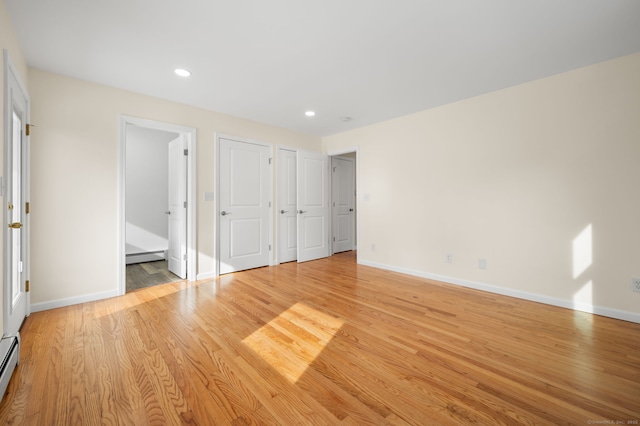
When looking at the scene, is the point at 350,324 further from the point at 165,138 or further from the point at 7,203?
the point at 165,138

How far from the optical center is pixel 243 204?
436 cm

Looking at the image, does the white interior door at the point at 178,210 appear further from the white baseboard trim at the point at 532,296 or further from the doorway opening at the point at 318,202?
the white baseboard trim at the point at 532,296

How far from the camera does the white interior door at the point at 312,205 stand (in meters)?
5.09

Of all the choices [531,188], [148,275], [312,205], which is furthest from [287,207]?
[531,188]

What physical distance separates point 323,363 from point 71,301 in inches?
114

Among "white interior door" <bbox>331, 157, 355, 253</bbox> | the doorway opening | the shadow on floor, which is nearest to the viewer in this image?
the shadow on floor

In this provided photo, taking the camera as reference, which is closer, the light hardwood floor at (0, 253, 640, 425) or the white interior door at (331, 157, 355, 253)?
the light hardwood floor at (0, 253, 640, 425)

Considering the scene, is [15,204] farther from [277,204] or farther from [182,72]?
[277,204]

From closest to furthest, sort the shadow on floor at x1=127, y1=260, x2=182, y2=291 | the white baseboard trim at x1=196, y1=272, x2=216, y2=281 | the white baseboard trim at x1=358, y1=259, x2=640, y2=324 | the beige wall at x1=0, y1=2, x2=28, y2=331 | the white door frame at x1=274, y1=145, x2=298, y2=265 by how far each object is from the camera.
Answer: the beige wall at x1=0, y1=2, x2=28, y2=331 < the white baseboard trim at x1=358, y1=259, x2=640, y2=324 < the shadow on floor at x1=127, y1=260, x2=182, y2=291 < the white baseboard trim at x1=196, y1=272, x2=216, y2=281 < the white door frame at x1=274, y1=145, x2=298, y2=265

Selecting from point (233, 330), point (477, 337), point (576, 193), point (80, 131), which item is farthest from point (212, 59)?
point (576, 193)

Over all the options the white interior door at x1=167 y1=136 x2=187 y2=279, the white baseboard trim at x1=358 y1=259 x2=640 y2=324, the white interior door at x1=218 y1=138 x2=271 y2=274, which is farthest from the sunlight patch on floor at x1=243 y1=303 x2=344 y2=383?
the white interior door at x1=167 y1=136 x2=187 y2=279

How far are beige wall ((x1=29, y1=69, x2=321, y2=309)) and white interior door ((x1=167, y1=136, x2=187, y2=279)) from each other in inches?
28.9

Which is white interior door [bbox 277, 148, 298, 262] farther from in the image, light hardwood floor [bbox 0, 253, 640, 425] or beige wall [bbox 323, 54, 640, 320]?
light hardwood floor [bbox 0, 253, 640, 425]

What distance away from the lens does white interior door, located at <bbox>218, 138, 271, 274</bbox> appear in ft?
13.6
